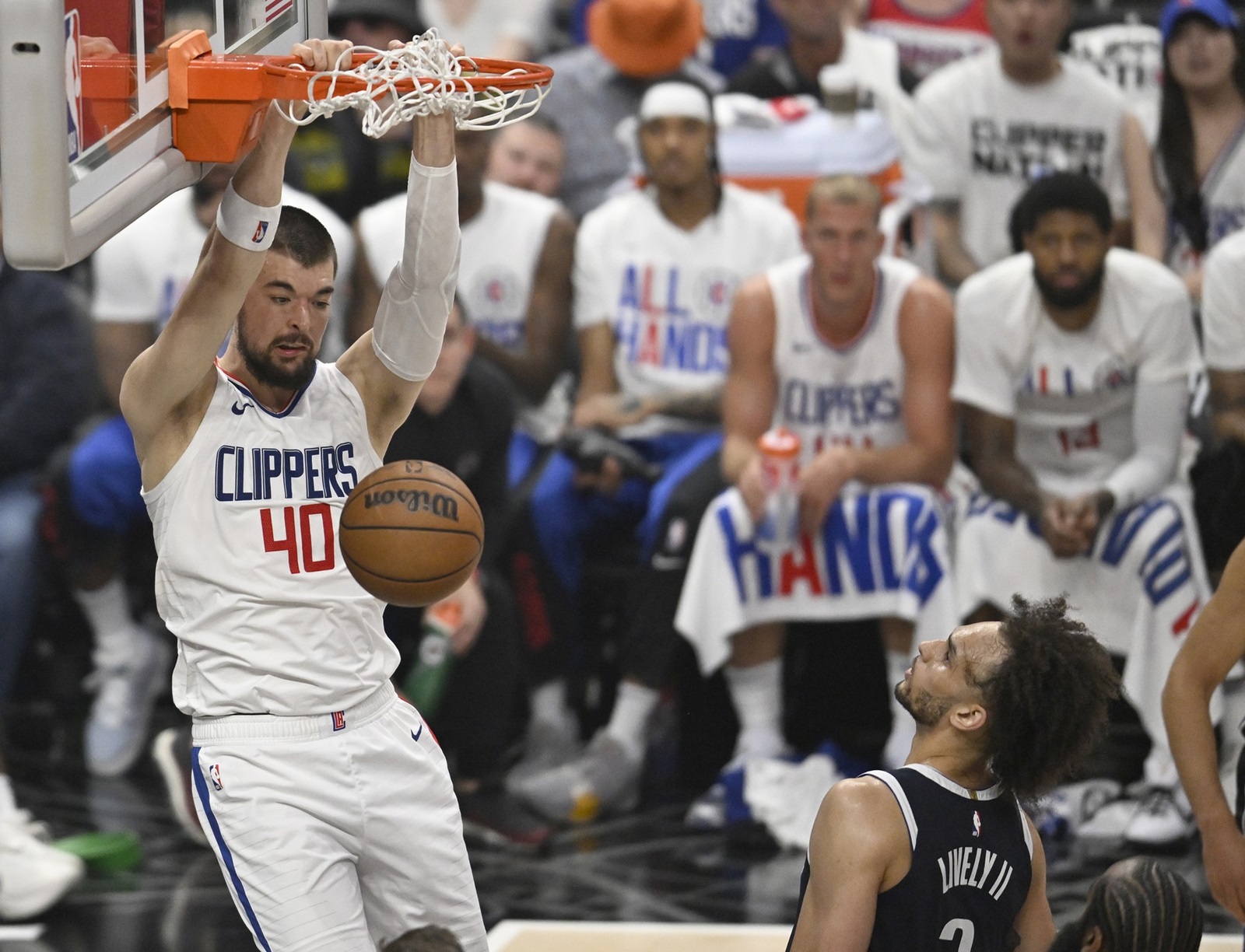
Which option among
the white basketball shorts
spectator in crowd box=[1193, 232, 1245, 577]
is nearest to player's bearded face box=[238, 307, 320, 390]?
the white basketball shorts

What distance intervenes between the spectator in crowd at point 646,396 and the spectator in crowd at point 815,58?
0.63 metres

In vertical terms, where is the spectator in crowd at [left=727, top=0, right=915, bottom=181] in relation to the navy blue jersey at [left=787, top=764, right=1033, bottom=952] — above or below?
above

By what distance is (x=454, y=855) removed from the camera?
11.6 feet

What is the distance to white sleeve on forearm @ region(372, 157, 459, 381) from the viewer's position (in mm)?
3527

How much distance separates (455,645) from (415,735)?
2419 millimetres

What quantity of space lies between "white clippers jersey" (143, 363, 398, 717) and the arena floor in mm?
1689

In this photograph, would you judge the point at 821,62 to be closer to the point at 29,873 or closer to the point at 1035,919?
the point at 29,873

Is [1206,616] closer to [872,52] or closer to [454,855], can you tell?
[454,855]

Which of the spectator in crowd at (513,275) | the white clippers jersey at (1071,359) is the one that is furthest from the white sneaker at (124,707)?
the white clippers jersey at (1071,359)

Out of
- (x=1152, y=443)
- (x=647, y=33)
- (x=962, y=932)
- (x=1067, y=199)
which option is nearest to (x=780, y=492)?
(x=1152, y=443)

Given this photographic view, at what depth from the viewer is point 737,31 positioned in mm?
8078

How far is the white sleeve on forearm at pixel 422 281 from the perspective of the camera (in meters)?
3.53

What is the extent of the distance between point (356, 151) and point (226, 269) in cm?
445

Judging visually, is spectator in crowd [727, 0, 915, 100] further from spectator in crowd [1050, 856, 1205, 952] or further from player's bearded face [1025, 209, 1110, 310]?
spectator in crowd [1050, 856, 1205, 952]
